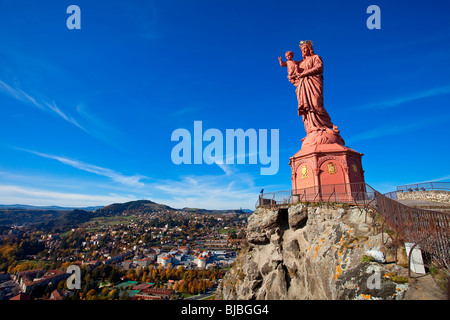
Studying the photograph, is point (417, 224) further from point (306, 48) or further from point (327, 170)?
point (306, 48)

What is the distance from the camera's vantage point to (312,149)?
58.4 ft

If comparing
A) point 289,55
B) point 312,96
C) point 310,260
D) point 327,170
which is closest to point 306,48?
point 289,55

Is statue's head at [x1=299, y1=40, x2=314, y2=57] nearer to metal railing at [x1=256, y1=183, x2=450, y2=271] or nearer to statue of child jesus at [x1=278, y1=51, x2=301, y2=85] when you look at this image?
statue of child jesus at [x1=278, y1=51, x2=301, y2=85]

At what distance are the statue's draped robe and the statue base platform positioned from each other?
3111mm

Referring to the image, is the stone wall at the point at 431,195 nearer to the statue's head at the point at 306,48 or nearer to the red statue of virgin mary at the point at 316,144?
the red statue of virgin mary at the point at 316,144

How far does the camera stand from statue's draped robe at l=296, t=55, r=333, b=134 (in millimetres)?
20266

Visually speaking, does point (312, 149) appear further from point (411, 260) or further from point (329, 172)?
point (411, 260)

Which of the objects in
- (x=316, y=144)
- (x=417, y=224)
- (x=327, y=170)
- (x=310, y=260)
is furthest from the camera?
(x=316, y=144)

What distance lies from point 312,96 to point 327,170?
767cm

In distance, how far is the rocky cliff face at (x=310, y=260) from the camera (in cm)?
751

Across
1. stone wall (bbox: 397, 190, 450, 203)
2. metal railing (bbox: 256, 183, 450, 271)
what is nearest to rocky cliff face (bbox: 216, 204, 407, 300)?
metal railing (bbox: 256, 183, 450, 271)

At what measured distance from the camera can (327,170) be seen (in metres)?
17.0
